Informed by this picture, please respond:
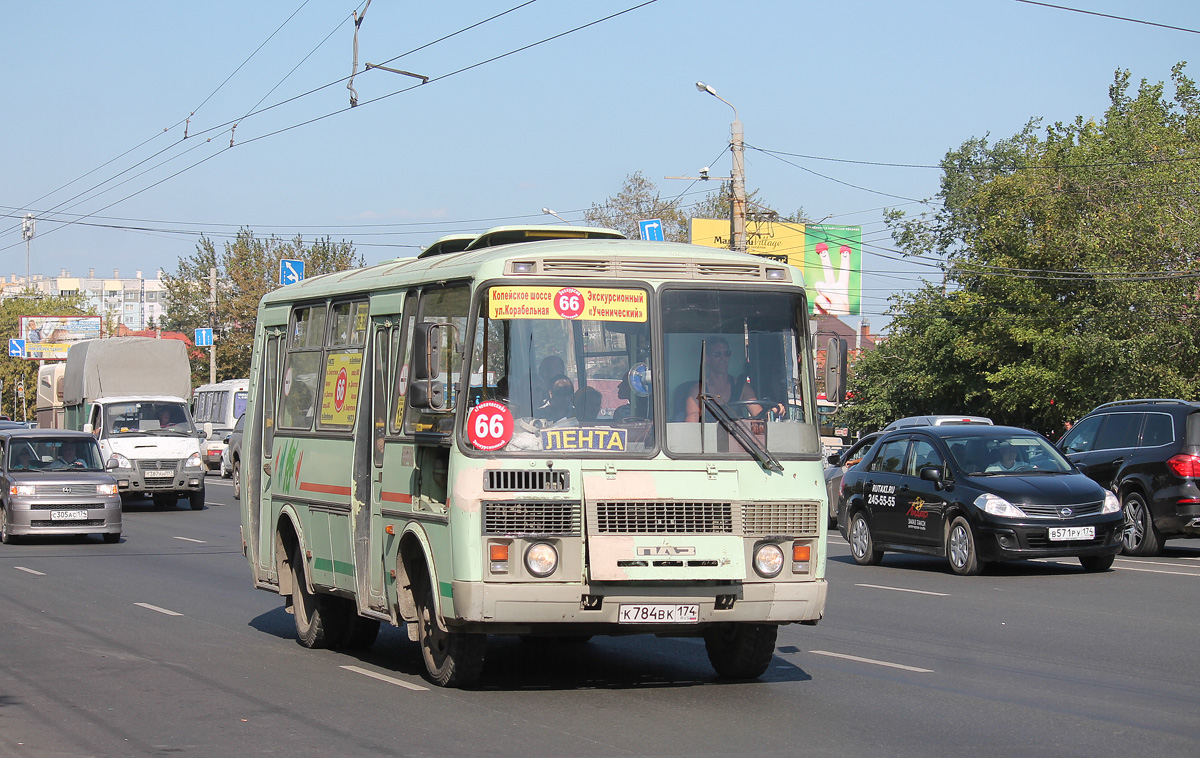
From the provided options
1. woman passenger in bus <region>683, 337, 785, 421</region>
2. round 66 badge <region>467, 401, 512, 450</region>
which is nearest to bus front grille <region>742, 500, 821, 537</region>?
woman passenger in bus <region>683, 337, 785, 421</region>

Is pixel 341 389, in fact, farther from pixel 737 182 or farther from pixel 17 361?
pixel 17 361

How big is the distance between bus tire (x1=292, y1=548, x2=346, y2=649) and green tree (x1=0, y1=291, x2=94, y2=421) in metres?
99.1

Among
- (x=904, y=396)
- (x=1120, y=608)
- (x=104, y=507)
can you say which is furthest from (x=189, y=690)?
(x=904, y=396)

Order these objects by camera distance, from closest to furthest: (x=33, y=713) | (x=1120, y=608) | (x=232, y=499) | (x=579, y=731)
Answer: (x=579, y=731), (x=33, y=713), (x=1120, y=608), (x=232, y=499)

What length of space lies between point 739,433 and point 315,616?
4.16 m

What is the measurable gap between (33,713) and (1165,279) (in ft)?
122

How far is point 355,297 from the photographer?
1030 centimetres

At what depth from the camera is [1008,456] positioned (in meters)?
16.4

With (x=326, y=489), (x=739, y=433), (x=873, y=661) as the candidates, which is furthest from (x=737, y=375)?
(x=326, y=489)

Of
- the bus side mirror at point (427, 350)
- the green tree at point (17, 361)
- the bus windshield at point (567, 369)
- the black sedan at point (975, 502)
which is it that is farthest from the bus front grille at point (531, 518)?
the green tree at point (17, 361)

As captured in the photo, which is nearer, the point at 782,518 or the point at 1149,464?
the point at 782,518

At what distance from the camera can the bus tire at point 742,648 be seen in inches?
354

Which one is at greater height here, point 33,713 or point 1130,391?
point 1130,391

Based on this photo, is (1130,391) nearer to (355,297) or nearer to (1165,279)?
(1165,279)
